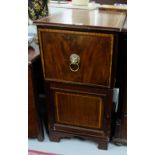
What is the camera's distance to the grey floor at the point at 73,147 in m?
1.35

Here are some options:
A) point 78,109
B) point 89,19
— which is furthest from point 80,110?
point 89,19

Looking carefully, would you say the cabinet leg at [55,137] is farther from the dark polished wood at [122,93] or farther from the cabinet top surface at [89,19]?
the cabinet top surface at [89,19]

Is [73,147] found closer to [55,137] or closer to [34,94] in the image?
[55,137]

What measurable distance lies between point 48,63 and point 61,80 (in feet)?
0.37

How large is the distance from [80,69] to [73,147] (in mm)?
557

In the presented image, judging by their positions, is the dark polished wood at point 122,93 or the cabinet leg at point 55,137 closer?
the dark polished wood at point 122,93

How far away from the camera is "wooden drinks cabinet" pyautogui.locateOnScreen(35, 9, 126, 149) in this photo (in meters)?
1.03

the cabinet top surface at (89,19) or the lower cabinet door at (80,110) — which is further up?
the cabinet top surface at (89,19)

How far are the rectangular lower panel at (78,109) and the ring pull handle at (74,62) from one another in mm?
175

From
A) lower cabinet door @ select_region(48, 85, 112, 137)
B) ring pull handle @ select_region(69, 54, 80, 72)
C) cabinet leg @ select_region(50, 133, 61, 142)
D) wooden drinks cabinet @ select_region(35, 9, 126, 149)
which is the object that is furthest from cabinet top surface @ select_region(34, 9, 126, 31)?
cabinet leg @ select_region(50, 133, 61, 142)

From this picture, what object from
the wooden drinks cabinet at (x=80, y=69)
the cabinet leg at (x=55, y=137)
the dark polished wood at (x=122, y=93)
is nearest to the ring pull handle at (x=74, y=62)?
the wooden drinks cabinet at (x=80, y=69)

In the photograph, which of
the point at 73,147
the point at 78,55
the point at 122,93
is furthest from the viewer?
the point at 73,147

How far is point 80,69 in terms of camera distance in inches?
43.8
